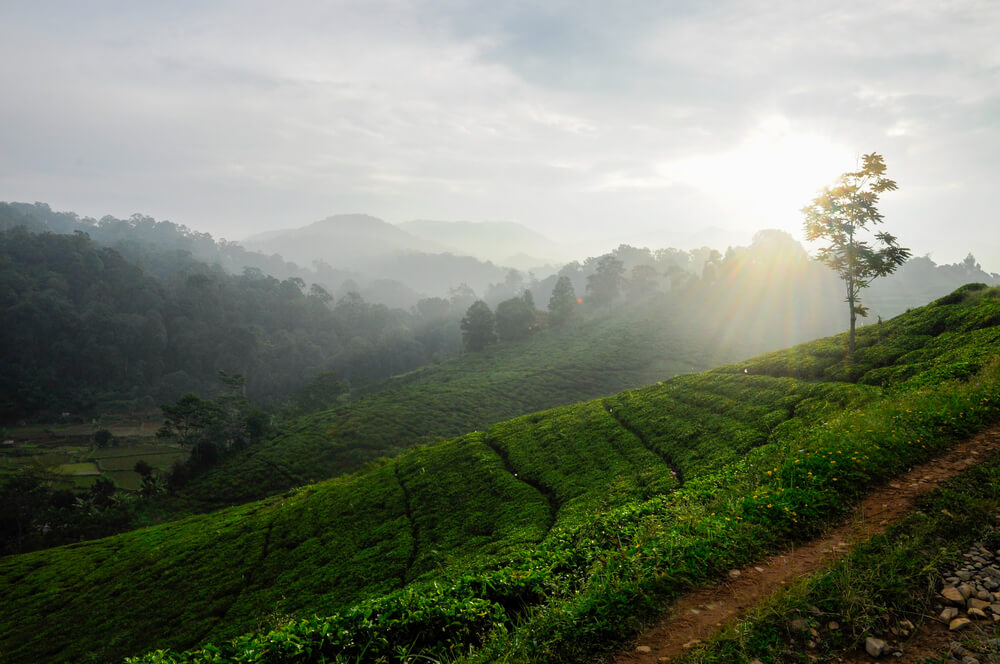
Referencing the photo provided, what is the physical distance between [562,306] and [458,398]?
64449 millimetres

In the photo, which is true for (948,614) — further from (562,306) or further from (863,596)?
(562,306)

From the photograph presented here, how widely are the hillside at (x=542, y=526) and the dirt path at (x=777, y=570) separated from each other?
0.98ft

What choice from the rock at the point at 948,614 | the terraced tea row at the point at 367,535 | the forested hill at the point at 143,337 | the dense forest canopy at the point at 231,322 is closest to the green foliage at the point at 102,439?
the forested hill at the point at 143,337

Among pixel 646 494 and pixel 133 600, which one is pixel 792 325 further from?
pixel 133 600

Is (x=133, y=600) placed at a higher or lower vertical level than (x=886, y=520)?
lower

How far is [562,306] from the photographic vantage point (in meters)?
128

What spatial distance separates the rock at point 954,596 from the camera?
16.9 ft

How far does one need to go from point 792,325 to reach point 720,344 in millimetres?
30655

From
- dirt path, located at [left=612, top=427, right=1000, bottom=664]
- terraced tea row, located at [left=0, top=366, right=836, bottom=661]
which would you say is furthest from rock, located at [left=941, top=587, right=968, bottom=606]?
terraced tea row, located at [left=0, top=366, right=836, bottom=661]

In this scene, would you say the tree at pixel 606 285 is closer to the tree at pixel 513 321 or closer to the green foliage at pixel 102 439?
the tree at pixel 513 321

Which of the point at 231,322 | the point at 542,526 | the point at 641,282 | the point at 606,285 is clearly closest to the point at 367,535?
the point at 542,526

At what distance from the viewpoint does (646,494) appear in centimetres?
1741

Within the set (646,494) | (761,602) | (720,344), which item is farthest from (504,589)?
(720,344)

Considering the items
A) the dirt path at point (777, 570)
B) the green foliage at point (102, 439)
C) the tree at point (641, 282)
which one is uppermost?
the tree at point (641, 282)
